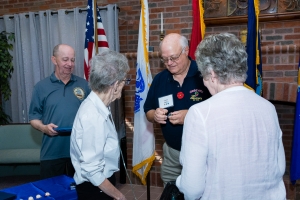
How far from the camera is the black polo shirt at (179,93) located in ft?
6.57

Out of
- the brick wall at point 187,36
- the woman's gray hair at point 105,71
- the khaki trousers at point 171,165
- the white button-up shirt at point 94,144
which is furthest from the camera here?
the brick wall at point 187,36

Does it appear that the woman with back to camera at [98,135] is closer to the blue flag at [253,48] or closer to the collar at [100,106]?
the collar at [100,106]

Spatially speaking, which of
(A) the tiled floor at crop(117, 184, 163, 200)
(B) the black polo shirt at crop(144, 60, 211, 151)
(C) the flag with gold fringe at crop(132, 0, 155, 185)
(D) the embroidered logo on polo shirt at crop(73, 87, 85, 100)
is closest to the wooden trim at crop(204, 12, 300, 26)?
(C) the flag with gold fringe at crop(132, 0, 155, 185)

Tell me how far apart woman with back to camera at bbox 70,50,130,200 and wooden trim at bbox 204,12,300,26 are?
6.89ft

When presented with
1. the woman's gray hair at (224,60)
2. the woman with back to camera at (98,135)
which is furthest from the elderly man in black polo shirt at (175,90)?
the woman's gray hair at (224,60)

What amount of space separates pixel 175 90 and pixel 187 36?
1.59 metres

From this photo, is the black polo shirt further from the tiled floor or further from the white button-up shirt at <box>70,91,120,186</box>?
the tiled floor

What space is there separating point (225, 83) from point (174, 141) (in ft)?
3.32

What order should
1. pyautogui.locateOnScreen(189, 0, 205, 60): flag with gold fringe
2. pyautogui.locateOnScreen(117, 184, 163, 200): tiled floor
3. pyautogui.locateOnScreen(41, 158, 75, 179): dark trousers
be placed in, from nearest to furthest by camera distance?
pyautogui.locateOnScreen(41, 158, 75, 179): dark trousers
pyautogui.locateOnScreen(189, 0, 205, 60): flag with gold fringe
pyautogui.locateOnScreen(117, 184, 163, 200): tiled floor

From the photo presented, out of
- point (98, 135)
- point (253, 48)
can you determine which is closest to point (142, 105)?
point (253, 48)

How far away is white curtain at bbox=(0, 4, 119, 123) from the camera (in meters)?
4.06

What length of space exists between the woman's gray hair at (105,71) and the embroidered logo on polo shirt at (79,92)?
0.95 m

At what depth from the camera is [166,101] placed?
2057 mm

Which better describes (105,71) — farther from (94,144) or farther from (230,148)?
(230,148)
